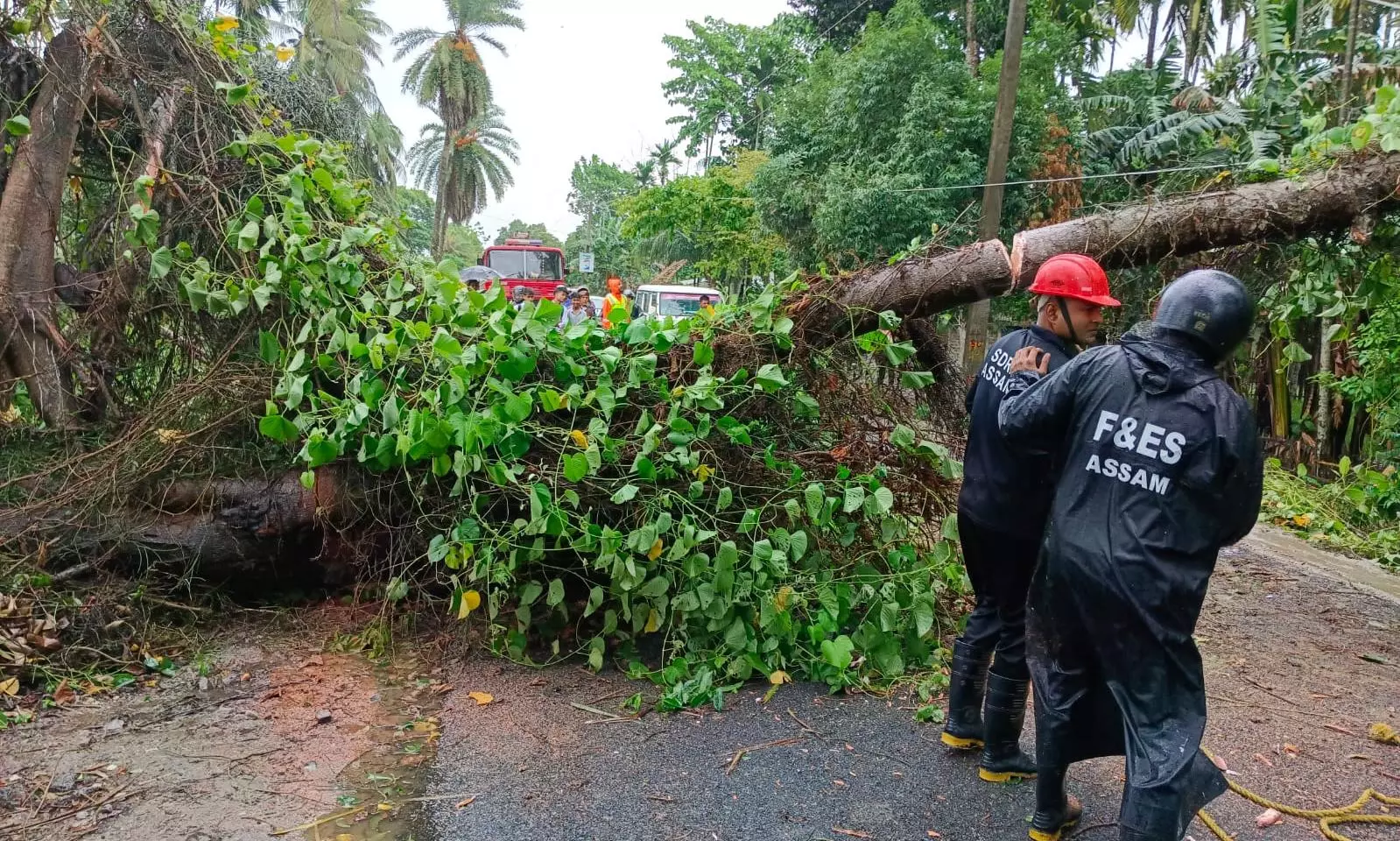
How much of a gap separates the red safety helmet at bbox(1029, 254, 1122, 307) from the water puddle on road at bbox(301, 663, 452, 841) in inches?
109

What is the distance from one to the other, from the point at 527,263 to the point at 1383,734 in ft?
67.9

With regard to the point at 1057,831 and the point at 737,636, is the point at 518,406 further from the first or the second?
the point at 1057,831

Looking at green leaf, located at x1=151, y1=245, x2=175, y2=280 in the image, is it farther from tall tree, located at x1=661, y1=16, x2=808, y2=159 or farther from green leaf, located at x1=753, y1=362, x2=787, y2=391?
tall tree, located at x1=661, y1=16, x2=808, y2=159

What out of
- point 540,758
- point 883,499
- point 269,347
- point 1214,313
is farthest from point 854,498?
point 269,347

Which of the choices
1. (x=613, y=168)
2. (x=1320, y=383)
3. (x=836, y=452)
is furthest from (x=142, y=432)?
(x=613, y=168)

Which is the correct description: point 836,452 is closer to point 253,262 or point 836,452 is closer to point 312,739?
point 312,739

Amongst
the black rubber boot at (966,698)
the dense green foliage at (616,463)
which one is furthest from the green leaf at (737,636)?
the black rubber boot at (966,698)

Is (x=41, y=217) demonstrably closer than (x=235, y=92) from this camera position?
No

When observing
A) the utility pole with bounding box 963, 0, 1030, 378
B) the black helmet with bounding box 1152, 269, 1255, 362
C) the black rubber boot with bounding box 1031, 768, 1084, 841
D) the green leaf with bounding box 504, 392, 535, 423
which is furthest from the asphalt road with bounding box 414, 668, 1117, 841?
the utility pole with bounding box 963, 0, 1030, 378

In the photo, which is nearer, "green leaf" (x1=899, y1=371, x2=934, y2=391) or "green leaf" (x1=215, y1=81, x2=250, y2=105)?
"green leaf" (x1=899, y1=371, x2=934, y2=391)

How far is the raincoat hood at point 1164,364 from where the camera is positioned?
2.33 metres

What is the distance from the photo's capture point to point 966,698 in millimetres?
3287

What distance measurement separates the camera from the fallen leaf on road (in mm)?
3436

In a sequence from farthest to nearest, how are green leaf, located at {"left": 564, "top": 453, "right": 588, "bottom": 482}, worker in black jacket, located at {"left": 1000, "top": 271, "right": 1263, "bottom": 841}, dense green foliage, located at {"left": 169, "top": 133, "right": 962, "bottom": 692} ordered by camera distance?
dense green foliage, located at {"left": 169, "top": 133, "right": 962, "bottom": 692}, green leaf, located at {"left": 564, "top": 453, "right": 588, "bottom": 482}, worker in black jacket, located at {"left": 1000, "top": 271, "right": 1263, "bottom": 841}
